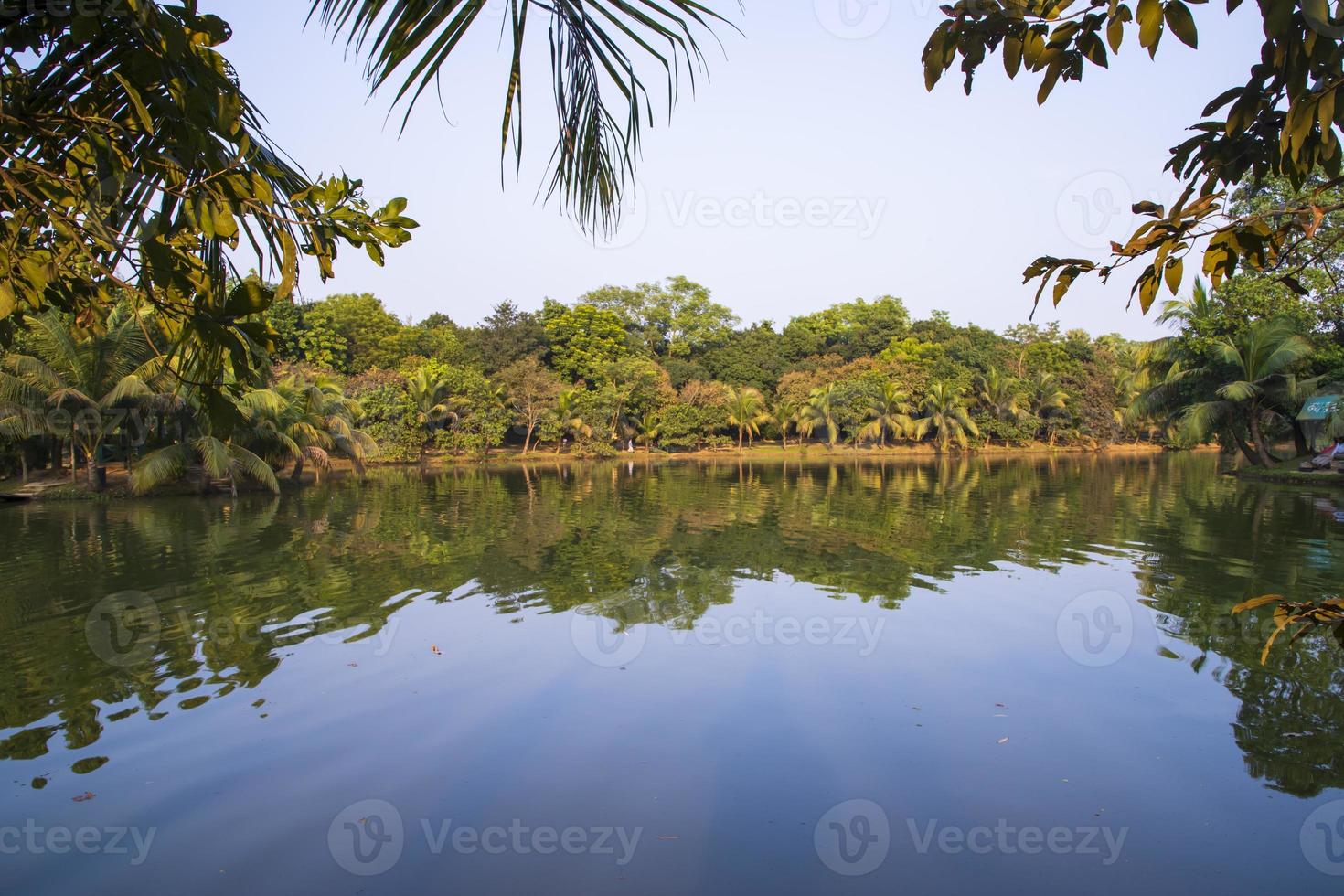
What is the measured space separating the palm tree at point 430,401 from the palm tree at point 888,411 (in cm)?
2002

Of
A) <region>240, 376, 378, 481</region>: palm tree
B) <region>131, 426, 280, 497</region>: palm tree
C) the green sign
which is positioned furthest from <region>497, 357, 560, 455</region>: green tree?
the green sign

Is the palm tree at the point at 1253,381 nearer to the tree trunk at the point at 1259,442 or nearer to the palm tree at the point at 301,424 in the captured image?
the tree trunk at the point at 1259,442

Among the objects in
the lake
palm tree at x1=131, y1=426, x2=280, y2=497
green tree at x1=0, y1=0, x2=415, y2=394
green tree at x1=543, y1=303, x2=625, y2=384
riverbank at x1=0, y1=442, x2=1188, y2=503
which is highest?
green tree at x1=543, y1=303, x2=625, y2=384

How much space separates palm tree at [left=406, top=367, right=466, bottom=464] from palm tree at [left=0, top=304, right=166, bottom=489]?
46.1ft

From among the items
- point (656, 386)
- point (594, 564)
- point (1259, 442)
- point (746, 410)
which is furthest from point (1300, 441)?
point (656, 386)

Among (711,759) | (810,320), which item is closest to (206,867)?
(711,759)

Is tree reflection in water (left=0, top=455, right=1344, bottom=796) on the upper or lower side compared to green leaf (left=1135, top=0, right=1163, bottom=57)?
lower

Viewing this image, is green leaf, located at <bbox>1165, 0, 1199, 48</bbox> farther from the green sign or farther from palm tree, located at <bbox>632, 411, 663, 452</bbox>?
palm tree, located at <bbox>632, 411, 663, 452</bbox>

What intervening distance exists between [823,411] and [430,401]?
18995mm

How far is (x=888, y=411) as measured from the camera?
4203 centimetres

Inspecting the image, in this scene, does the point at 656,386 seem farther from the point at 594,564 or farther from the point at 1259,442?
the point at 594,564

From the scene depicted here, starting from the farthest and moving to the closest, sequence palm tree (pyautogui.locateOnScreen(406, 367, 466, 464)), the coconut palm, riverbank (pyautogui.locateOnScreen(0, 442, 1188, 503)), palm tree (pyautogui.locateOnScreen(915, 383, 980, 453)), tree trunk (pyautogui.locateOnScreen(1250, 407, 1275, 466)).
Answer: the coconut palm, palm tree (pyautogui.locateOnScreen(915, 383, 980, 453)), palm tree (pyautogui.locateOnScreen(406, 367, 466, 464)), tree trunk (pyautogui.locateOnScreen(1250, 407, 1275, 466)), riverbank (pyautogui.locateOnScreen(0, 442, 1188, 503))

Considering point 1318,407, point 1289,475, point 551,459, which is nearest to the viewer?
point 1318,407

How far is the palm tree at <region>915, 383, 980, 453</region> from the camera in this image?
4153 centimetres
